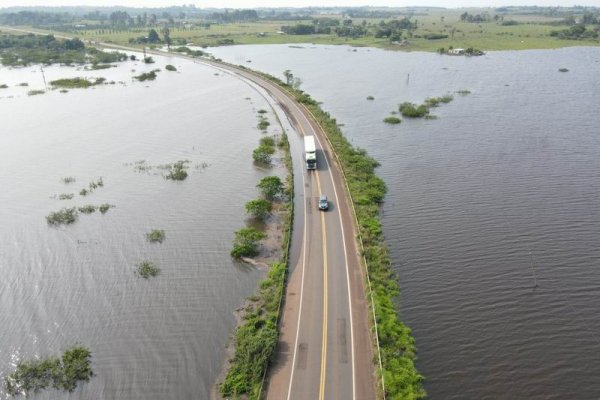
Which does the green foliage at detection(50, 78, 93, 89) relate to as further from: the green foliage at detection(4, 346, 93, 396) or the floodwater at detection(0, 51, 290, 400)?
the green foliage at detection(4, 346, 93, 396)

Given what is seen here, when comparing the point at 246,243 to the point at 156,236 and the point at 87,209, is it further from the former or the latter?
the point at 87,209

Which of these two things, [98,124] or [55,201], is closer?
[55,201]

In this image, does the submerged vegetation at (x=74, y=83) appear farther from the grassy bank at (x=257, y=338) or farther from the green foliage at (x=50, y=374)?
the green foliage at (x=50, y=374)

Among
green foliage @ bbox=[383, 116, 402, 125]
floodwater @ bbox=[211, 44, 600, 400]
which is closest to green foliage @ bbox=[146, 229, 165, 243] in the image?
floodwater @ bbox=[211, 44, 600, 400]

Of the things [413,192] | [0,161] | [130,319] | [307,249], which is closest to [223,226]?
[307,249]

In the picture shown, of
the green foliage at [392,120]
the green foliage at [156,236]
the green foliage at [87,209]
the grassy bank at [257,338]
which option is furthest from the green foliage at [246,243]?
the green foliage at [392,120]

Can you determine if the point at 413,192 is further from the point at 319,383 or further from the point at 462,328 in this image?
the point at 319,383
